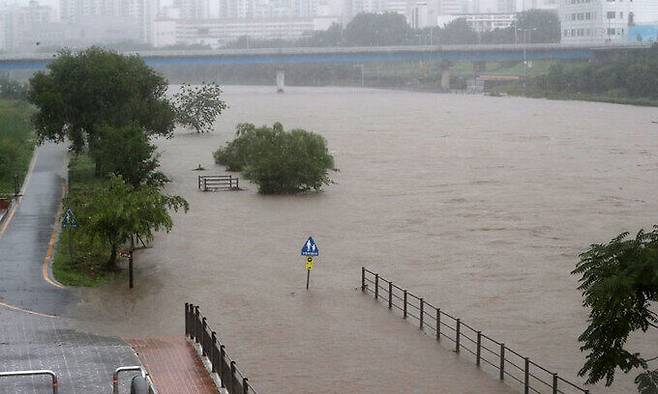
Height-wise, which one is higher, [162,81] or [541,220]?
[162,81]

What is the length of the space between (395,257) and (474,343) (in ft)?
21.0

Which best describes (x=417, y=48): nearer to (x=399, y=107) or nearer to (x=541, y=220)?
(x=399, y=107)

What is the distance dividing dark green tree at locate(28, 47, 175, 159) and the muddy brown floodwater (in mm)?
2415

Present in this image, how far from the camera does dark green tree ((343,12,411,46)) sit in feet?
404

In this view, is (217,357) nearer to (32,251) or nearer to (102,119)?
(32,251)

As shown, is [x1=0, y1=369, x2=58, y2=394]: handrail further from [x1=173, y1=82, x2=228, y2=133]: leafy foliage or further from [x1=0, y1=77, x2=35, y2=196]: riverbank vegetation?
[x1=173, y1=82, x2=228, y2=133]: leafy foliage

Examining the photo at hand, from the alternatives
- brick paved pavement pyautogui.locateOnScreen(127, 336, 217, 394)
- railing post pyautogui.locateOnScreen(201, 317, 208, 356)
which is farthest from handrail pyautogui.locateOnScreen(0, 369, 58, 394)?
railing post pyautogui.locateOnScreen(201, 317, 208, 356)

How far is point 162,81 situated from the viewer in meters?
35.6

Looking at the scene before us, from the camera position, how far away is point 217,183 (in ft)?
107

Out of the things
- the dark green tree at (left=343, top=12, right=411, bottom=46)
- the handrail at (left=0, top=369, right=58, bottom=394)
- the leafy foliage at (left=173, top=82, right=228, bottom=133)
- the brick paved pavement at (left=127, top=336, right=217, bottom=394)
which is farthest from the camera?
the dark green tree at (left=343, top=12, right=411, bottom=46)

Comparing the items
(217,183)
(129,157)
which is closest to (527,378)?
(129,157)

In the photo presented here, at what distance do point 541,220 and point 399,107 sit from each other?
152 feet

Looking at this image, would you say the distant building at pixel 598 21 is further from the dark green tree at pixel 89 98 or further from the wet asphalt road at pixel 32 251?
the wet asphalt road at pixel 32 251

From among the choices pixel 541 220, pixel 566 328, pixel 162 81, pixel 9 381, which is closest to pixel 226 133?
pixel 162 81
